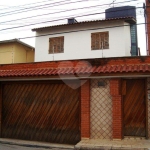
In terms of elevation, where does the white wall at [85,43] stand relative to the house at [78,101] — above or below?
above

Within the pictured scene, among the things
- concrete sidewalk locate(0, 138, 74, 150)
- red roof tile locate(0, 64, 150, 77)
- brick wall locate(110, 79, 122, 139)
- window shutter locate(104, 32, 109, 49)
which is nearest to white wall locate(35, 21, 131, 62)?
window shutter locate(104, 32, 109, 49)

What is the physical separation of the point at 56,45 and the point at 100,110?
9.99 metres

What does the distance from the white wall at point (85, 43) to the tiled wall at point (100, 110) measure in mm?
7347

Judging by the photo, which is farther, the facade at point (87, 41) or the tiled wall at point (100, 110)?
the facade at point (87, 41)

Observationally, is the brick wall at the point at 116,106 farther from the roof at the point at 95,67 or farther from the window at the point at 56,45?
the window at the point at 56,45

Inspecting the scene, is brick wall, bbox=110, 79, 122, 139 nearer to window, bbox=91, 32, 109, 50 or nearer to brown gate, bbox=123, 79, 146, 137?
brown gate, bbox=123, 79, 146, 137

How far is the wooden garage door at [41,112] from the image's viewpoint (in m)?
8.57

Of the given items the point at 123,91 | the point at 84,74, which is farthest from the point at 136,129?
the point at 84,74

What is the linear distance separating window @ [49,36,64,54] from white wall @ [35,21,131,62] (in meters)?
0.26

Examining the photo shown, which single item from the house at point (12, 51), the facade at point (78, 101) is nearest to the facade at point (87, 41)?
the house at point (12, 51)

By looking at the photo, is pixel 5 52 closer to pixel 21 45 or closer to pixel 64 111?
pixel 21 45

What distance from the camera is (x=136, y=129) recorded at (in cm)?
782

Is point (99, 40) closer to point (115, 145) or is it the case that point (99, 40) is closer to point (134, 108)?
point (134, 108)

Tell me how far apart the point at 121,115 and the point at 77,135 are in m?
1.95
